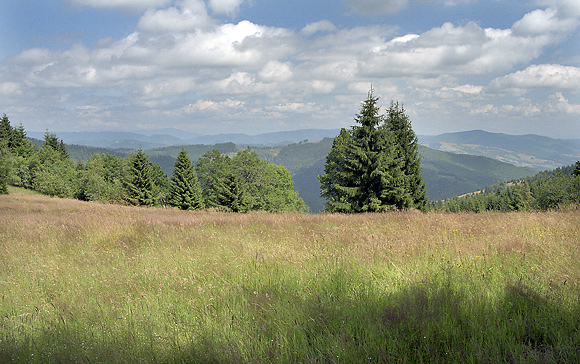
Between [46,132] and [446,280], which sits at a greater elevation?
[46,132]

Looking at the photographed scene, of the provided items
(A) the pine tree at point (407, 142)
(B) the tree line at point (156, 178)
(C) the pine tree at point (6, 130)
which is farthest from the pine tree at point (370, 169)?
(C) the pine tree at point (6, 130)

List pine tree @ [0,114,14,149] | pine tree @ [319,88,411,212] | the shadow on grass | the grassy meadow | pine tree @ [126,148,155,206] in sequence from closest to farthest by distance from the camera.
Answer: the shadow on grass < the grassy meadow < pine tree @ [319,88,411,212] < pine tree @ [126,148,155,206] < pine tree @ [0,114,14,149]

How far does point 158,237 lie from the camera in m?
6.62

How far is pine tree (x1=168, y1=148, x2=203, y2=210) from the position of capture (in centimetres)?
4181

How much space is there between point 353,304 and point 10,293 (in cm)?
478

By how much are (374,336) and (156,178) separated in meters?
66.2

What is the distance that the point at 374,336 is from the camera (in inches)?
103

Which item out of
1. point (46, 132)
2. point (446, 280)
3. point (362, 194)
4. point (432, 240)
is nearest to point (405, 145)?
point (362, 194)

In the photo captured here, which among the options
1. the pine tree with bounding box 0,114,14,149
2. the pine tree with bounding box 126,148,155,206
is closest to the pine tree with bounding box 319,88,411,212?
the pine tree with bounding box 126,148,155,206

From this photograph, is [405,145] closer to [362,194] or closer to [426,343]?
[362,194]

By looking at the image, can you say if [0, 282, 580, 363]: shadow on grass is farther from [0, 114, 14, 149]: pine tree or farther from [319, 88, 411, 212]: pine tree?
[0, 114, 14, 149]: pine tree

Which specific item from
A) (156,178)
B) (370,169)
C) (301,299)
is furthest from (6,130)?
(301,299)

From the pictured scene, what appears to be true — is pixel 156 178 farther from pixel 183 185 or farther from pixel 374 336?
pixel 374 336

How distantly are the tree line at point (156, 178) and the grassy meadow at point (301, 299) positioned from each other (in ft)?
93.7
